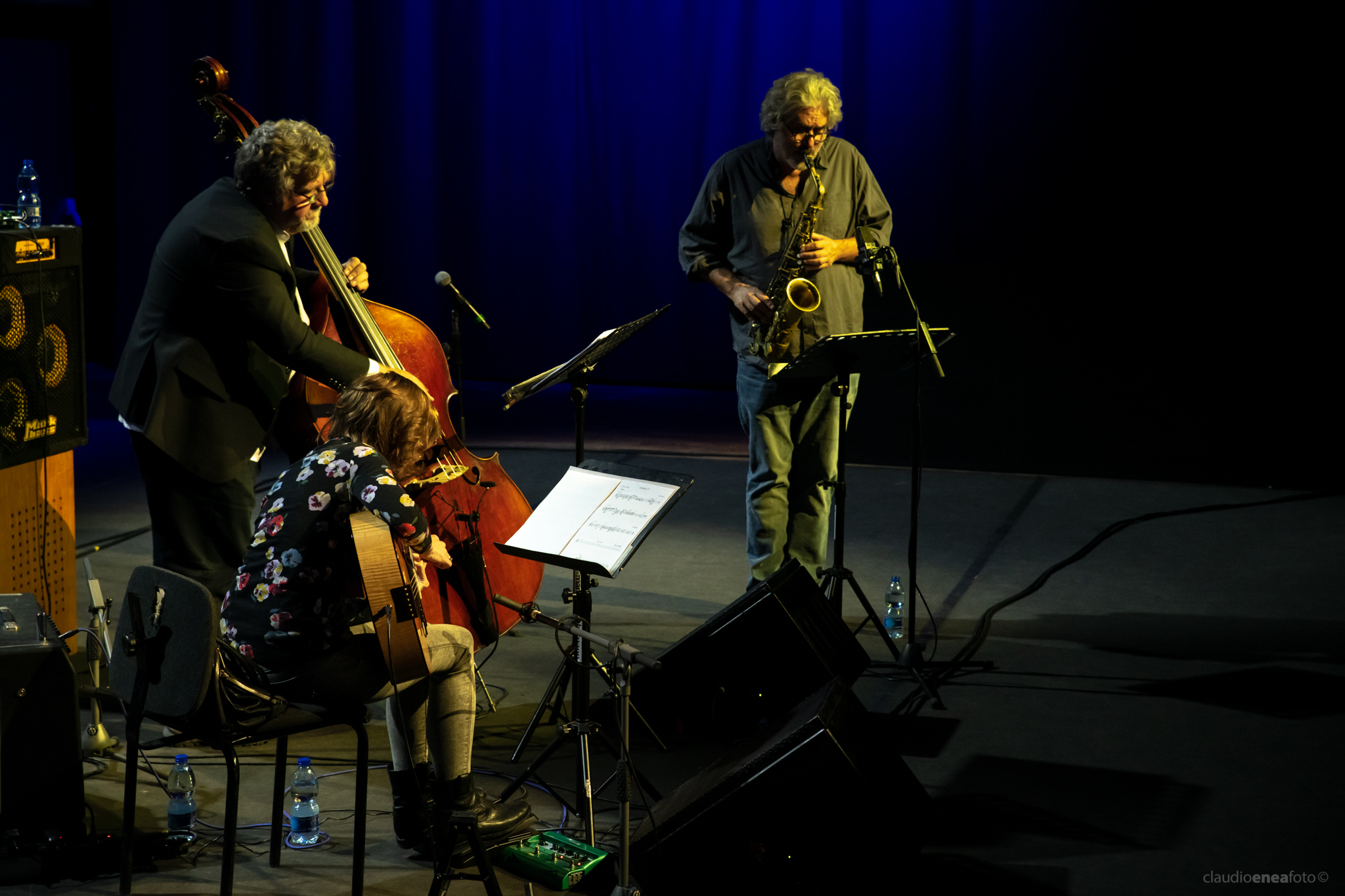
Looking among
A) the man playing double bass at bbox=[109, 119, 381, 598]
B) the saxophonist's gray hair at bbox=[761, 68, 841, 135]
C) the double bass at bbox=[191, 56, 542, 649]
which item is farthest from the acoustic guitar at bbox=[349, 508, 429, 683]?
the saxophonist's gray hair at bbox=[761, 68, 841, 135]

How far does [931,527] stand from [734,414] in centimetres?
280

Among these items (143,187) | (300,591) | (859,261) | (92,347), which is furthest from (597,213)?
(300,591)

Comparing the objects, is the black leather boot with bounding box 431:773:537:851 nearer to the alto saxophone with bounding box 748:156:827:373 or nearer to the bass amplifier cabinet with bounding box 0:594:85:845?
the bass amplifier cabinet with bounding box 0:594:85:845

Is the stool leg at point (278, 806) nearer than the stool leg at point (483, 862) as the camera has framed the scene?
No

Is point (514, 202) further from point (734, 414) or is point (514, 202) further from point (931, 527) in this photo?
point (931, 527)

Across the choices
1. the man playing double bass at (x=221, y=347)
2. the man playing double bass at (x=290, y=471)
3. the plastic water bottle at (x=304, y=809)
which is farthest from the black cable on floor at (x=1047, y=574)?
the man playing double bass at (x=221, y=347)

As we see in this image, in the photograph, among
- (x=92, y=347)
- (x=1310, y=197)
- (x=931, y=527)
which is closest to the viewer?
(x=931, y=527)

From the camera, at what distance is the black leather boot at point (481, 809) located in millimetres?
3248

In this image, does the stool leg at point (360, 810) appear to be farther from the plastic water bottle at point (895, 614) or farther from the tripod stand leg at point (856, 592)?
the plastic water bottle at point (895, 614)

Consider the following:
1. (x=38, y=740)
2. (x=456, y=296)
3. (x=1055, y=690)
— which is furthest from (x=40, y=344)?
(x=1055, y=690)

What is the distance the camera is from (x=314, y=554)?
2986mm

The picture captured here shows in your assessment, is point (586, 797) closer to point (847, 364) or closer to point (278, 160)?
point (847, 364)

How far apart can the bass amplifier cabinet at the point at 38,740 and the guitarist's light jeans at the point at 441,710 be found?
29.6 inches

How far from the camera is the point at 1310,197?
289 inches
